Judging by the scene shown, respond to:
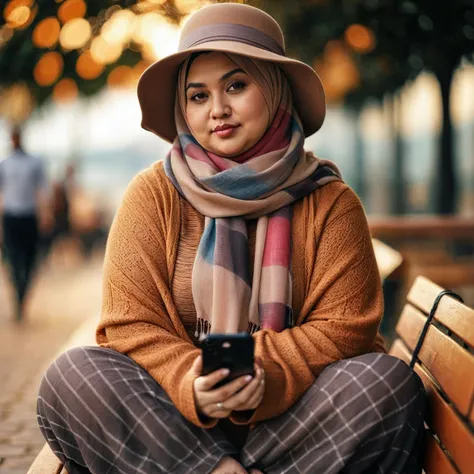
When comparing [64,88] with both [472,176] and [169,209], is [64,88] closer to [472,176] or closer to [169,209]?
[169,209]

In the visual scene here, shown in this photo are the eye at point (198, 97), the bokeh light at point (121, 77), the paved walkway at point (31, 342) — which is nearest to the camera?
the eye at point (198, 97)

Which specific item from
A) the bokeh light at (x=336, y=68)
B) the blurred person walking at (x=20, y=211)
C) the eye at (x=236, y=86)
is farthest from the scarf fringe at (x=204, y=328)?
the blurred person walking at (x=20, y=211)

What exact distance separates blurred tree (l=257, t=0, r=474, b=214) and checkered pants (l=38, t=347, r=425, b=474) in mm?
5671

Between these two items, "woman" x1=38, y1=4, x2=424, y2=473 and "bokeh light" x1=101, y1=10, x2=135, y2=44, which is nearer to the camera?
"woman" x1=38, y1=4, x2=424, y2=473

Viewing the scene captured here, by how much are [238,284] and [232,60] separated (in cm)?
81

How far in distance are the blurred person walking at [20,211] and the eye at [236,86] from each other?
756cm

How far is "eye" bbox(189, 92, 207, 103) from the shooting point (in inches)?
133

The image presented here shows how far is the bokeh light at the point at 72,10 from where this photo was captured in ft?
18.1

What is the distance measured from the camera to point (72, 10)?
5.63 metres

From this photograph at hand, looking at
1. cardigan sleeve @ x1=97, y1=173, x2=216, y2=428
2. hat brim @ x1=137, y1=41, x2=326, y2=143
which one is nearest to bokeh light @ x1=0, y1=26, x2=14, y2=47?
hat brim @ x1=137, y1=41, x2=326, y2=143

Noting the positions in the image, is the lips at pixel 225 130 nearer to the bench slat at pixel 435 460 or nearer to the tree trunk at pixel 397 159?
the bench slat at pixel 435 460

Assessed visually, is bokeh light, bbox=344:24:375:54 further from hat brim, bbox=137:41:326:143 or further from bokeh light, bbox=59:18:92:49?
hat brim, bbox=137:41:326:143

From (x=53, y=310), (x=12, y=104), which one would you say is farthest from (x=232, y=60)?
(x=12, y=104)

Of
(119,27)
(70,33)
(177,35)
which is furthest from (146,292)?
(119,27)
